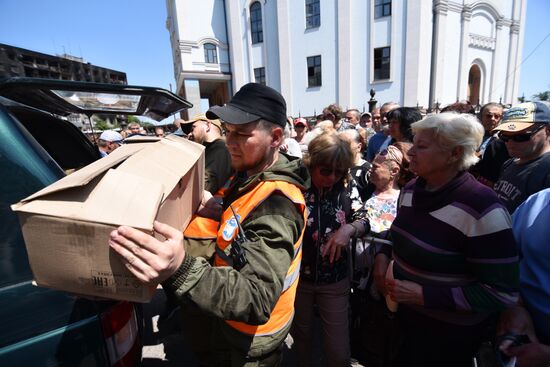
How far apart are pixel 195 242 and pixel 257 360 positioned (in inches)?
25.0

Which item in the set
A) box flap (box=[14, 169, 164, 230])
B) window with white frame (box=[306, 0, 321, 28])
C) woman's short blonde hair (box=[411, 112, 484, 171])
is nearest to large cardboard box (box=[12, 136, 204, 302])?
box flap (box=[14, 169, 164, 230])

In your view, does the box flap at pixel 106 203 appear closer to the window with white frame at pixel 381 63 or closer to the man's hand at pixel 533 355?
the man's hand at pixel 533 355

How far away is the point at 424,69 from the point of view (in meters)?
18.0

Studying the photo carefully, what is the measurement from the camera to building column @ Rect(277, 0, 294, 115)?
20266 millimetres

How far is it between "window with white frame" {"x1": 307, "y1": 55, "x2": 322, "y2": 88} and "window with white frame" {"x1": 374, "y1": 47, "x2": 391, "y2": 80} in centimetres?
388

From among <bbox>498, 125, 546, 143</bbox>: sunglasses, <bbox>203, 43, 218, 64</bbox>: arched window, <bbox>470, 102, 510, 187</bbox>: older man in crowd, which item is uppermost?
<bbox>203, 43, 218, 64</bbox>: arched window

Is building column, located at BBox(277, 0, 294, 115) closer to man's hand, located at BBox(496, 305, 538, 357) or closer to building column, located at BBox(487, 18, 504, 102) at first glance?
building column, located at BBox(487, 18, 504, 102)

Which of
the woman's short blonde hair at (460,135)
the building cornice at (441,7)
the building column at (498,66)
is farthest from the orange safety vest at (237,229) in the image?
the building column at (498,66)

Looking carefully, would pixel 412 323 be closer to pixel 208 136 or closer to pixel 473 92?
pixel 208 136

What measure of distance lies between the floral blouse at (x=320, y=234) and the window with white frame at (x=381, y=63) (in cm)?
1969

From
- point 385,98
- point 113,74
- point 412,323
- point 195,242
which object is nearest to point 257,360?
point 195,242

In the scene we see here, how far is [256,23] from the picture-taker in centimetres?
2181

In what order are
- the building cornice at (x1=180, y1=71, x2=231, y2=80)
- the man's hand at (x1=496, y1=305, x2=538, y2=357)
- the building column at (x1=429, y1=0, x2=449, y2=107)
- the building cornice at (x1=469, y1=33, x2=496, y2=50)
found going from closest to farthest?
the man's hand at (x1=496, y1=305, x2=538, y2=357)
the building column at (x1=429, y1=0, x2=449, y2=107)
the building cornice at (x1=469, y1=33, x2=496, y2=50)
the building cornice at (x1=180, y1=71, x2=231, y2=80)

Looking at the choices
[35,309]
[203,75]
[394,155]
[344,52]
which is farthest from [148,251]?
[203,75]
